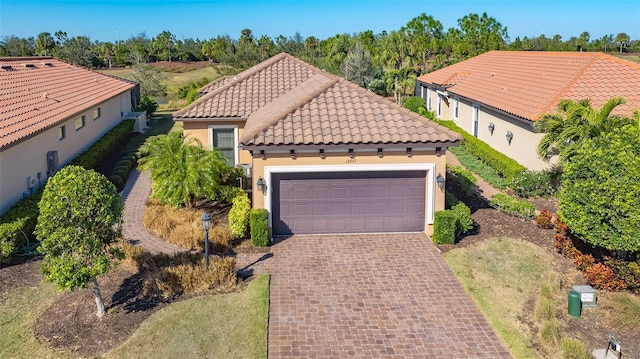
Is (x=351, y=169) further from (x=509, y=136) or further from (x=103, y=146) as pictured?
(x=103, y=146)

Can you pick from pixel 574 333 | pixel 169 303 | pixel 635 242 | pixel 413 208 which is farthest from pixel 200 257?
pixel 635 242

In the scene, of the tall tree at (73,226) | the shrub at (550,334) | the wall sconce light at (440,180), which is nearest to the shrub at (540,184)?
the wall sconce light at (440,180)

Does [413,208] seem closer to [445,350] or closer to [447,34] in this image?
[445,350]

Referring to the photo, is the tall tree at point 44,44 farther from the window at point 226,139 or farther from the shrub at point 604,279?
the shrub at point 604,279

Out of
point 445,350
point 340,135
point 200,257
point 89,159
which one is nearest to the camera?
point 445,350

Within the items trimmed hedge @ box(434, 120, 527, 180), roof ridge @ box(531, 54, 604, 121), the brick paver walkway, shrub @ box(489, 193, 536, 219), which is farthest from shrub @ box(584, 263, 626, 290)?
the brick paver walkway
